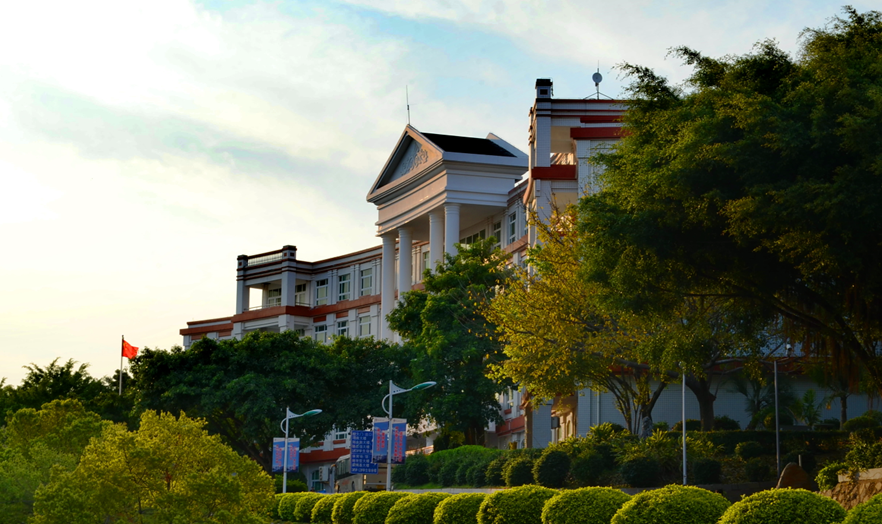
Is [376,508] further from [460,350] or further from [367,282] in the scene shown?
[367,282]

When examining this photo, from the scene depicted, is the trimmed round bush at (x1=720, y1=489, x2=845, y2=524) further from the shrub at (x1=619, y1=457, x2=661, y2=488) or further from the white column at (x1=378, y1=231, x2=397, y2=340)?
the white column at (x1=378, y1=231, x2=397, y2=340)

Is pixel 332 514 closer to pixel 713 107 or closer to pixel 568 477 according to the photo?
pixel 568 477

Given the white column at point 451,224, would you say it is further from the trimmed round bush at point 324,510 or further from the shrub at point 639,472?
the shrub at point 639,472

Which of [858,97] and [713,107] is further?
[713,107]

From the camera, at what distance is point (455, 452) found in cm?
4047

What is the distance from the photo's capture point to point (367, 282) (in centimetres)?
8081

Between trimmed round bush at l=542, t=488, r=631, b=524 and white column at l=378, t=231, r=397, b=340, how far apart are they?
168 ft

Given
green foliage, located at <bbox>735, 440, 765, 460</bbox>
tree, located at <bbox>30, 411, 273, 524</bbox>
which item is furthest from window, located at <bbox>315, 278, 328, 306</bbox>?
tree, located at <bbox>30, 411, 273, 524</bbox>

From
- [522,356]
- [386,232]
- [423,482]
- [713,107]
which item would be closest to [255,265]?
[386,232]

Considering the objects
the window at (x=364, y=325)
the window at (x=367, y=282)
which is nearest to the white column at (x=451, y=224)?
the window at (x=364, y=325)

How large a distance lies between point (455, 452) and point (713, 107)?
865 inches

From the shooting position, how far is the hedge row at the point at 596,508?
13.9 meters

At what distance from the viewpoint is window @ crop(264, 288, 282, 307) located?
86812 millimetres

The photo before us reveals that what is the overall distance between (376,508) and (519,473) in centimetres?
811
